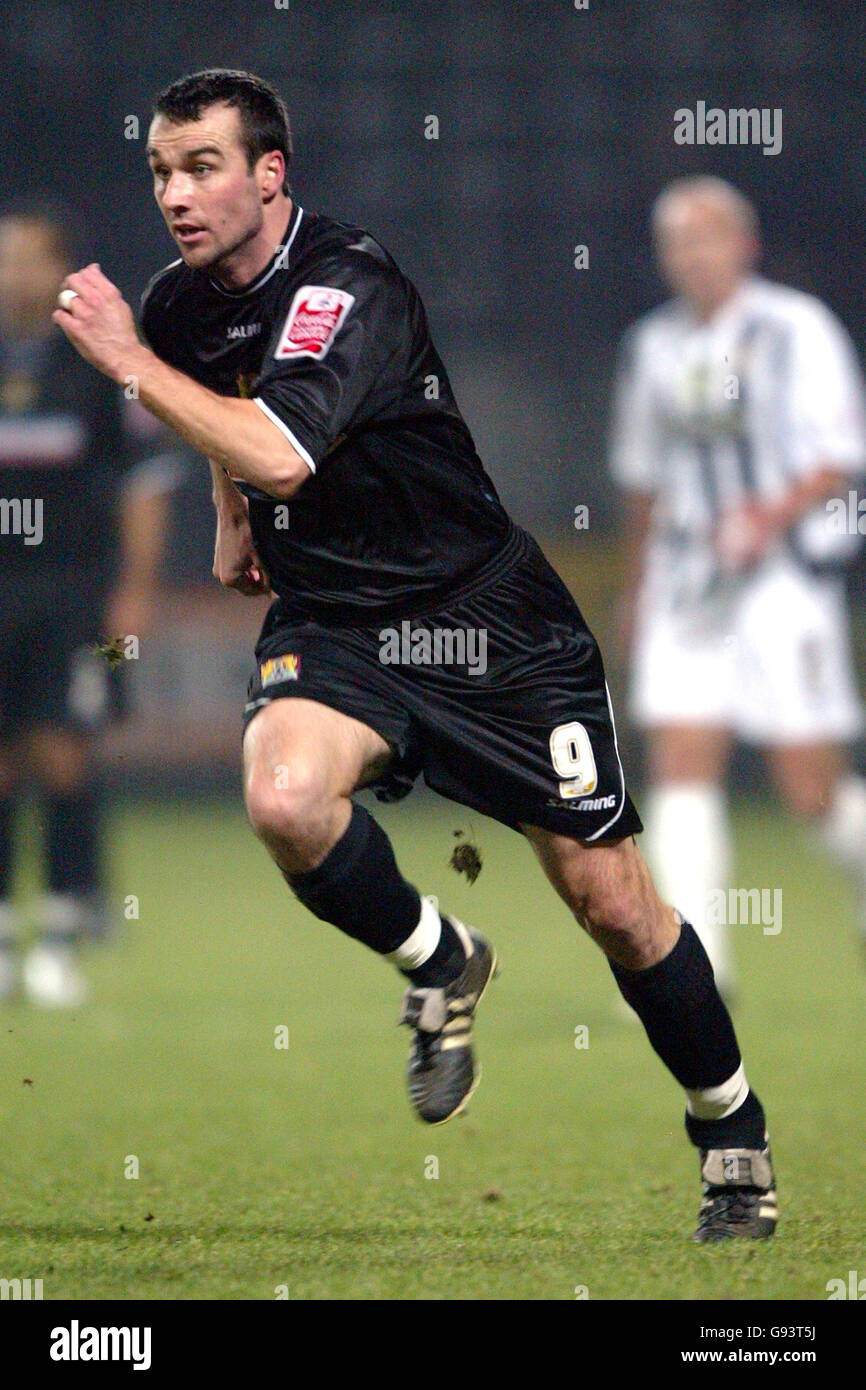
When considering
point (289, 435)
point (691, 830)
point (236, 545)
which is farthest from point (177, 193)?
point (691, 830)

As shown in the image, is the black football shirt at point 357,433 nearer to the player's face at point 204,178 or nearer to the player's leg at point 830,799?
the player's face at point 204,178

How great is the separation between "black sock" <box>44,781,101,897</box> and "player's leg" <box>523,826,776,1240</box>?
3.78 meters

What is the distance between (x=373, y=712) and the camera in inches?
140

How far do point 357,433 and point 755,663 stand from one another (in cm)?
335

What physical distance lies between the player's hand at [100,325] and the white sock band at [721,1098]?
1.54m

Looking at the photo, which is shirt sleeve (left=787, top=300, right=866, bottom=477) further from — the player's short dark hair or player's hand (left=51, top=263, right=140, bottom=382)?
player's hand (left=51, top=263, right=140, bottom=382)

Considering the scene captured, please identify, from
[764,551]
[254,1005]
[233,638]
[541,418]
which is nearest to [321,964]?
[254,1005]

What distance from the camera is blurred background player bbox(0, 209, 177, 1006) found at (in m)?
7.02

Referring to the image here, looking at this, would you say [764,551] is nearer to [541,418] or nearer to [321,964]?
[321,964]

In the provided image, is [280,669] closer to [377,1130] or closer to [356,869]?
[356,869]

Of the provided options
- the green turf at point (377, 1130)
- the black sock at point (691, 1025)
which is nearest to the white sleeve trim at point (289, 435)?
the black sock at point (691, 1025)

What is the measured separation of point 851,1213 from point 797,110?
10.8m

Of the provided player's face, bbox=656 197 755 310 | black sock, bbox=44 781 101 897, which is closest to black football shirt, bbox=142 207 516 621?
player's face, bbox=656 197 755 310

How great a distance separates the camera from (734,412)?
6762 millimetres
